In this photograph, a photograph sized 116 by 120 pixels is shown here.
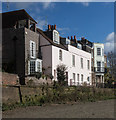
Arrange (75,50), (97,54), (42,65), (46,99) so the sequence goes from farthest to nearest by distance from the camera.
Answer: (97,54) < (75,50) < (42,65) < (46,99)

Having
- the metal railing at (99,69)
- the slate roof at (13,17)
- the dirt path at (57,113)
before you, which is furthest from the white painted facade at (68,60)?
the dirt path at (57,113)

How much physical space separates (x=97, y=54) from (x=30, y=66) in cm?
2473

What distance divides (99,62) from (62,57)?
17.6 m

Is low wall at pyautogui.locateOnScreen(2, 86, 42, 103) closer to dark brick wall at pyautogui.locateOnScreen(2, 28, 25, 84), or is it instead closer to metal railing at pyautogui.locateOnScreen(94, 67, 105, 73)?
dark brick wall at pyautogui.locateOnScreen(2, 28, 25, 84)

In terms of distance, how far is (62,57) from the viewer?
3231cm

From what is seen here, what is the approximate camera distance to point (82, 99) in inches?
790

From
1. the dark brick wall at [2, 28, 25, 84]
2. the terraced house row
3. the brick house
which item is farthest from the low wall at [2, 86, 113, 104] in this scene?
the dark brick wall at [2, 28, 25, 84]

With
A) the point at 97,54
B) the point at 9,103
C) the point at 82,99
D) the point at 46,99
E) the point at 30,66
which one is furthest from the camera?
the point at 97,54

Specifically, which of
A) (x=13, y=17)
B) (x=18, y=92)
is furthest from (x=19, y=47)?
(x=18, y=92)

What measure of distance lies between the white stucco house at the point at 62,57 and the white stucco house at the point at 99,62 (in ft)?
17.0

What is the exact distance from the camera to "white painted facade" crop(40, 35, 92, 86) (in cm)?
2935

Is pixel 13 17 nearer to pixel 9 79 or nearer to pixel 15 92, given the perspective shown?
pixel 9 79

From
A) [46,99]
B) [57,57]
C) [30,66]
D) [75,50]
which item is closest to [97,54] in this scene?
[75,50]

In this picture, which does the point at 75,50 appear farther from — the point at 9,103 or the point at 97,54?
the point at 9,103
